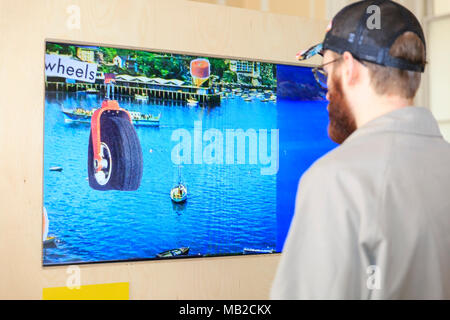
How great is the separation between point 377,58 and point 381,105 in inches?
3.1

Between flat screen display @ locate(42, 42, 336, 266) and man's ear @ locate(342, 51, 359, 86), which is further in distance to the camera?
flat screen display @ locate(42, 42, 336, 266)

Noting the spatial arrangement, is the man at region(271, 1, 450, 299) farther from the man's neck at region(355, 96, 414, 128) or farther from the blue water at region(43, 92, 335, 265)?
the blue water at region(43, 92, 335, 265)

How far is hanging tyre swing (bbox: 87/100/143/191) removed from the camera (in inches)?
57.3

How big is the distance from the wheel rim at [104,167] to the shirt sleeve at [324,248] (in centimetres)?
87

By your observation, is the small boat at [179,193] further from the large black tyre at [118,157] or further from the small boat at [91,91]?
the small boat at [91,91]

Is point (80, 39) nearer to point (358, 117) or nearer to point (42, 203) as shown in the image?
point (42, 203)

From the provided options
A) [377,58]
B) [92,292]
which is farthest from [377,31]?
[92,292]

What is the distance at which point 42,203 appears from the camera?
4.59ft

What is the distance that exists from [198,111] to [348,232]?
987mm

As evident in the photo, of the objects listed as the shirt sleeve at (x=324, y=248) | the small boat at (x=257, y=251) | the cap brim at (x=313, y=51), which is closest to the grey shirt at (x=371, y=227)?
the shirt sleeve at (x=324, y=248)

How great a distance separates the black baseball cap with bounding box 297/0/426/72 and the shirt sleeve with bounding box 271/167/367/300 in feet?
0.80

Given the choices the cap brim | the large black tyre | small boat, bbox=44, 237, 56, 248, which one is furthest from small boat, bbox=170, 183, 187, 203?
the cap brim

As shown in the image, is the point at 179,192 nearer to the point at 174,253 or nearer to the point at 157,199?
the point at 157,199
